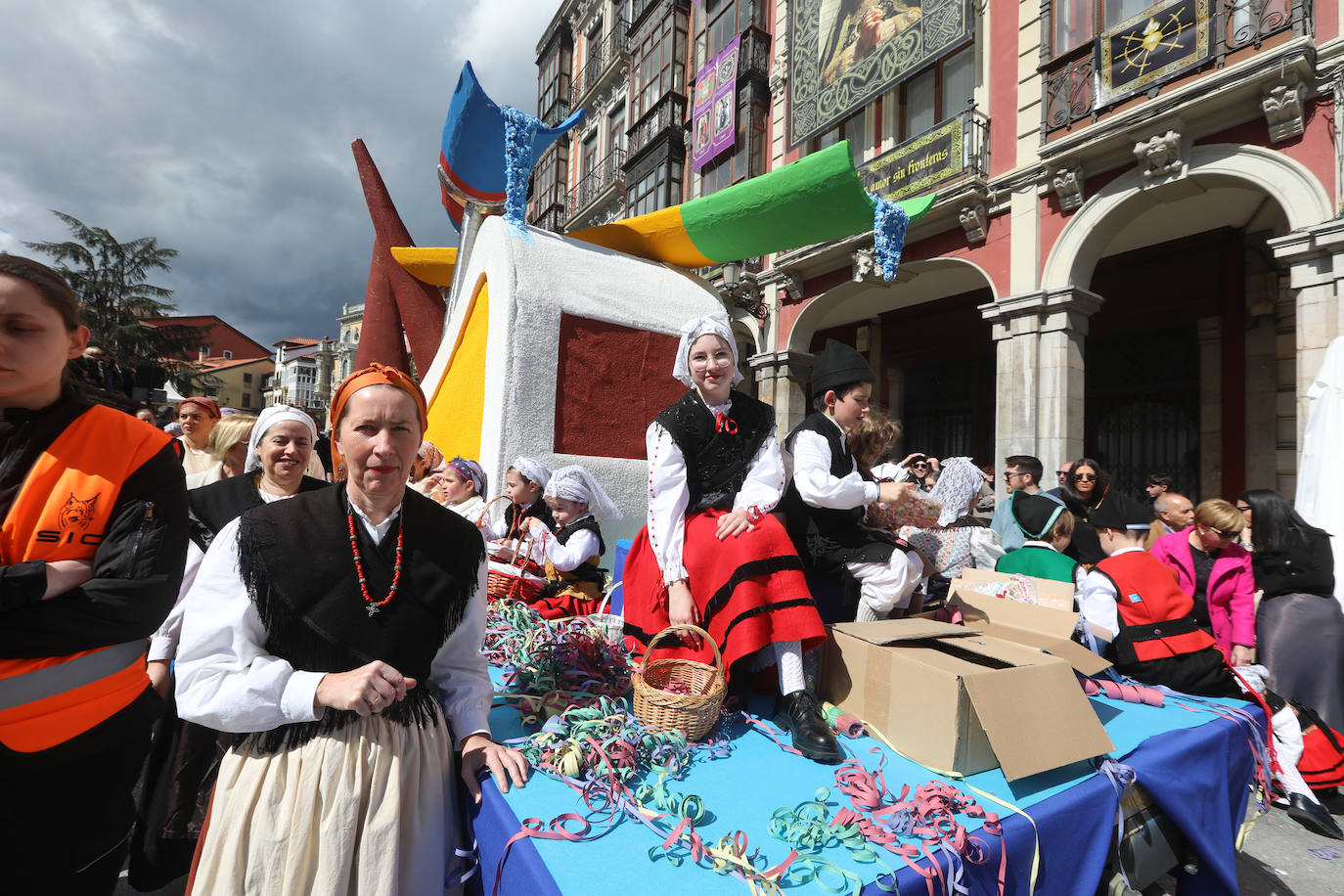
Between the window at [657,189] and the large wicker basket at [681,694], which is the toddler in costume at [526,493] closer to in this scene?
the large wicker basket at [681,694]

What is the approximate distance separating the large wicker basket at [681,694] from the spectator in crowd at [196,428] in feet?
10.6

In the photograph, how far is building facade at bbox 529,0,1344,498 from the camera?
21.2 feet

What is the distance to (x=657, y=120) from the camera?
52.4 feet

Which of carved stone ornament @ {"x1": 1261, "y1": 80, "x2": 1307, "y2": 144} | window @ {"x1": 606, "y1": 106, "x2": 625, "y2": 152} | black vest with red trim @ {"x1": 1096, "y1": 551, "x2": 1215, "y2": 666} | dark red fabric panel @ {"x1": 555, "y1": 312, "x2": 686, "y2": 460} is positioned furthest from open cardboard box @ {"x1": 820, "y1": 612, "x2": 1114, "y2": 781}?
window @ {"x1": 606, "y1": 106, "x2": 625, "y2": 152}

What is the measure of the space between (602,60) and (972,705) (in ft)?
73.2

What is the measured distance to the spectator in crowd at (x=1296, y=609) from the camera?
334 centimetres

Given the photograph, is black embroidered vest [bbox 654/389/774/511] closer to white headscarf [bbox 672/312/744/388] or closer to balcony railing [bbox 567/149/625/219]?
white headscarf [bbox 672/312/744/388]

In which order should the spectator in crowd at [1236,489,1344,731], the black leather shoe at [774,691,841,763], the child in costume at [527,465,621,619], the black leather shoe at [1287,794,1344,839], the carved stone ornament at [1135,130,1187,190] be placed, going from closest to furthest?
1. the black leather shoe at [774,691,841,763]
2. the black leather shoe at [1287,794,1344,839]
3. the child in costume at [527,465,621,619]
4. the spectator in crowd at [1236,489,1344,731]
5. the carved stone ornament at [1135,130,1187,190]

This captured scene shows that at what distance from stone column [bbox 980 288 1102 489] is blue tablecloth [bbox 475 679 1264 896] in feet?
20.4

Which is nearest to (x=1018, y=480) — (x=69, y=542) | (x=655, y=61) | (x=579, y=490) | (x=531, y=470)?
(x=579, y=490)

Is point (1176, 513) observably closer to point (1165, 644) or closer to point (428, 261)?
point (1165, 644)

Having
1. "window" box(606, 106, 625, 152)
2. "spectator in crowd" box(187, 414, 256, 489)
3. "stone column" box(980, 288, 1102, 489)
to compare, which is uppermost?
"window" box(606, 106, 625, 152)

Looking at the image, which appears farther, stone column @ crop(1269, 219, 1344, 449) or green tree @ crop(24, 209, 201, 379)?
green tree @ crop(24, 209, 201, 379)

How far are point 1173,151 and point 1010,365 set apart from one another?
2.81 m
